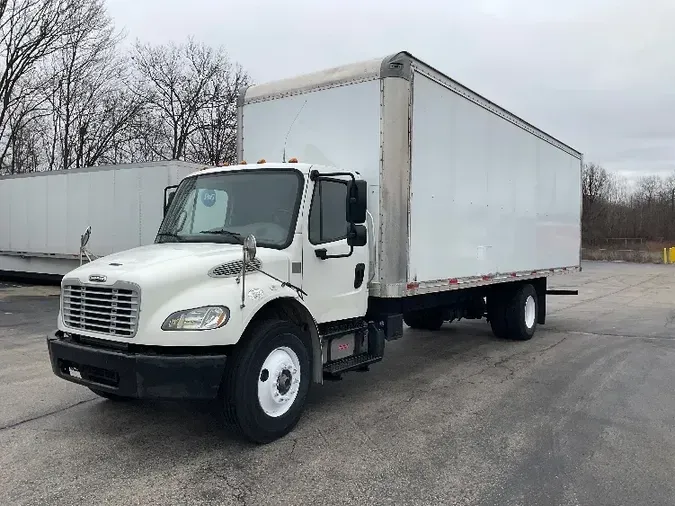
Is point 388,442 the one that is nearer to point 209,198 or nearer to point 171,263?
point 171,263

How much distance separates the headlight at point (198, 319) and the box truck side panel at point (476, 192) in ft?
8.62

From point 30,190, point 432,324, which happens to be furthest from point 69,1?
point 432,324

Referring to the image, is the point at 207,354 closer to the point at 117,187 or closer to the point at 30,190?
the point at 117,187

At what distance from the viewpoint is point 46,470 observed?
165 inches

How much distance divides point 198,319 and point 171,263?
547mm

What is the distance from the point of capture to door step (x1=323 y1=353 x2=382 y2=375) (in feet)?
18.5

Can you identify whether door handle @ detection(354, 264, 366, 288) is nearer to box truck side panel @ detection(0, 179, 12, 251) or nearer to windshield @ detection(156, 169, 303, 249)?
windshield @ detection(156, 169, 303, 249)

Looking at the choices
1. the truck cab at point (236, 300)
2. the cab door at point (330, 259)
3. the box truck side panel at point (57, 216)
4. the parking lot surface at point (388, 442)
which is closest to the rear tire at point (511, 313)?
the parking lot surface at point (388, 442)

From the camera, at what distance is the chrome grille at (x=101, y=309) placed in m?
4.33

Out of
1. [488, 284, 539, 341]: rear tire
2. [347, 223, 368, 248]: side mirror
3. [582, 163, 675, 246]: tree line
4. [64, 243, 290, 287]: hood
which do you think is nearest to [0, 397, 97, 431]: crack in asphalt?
[64, 243, 290, 287]: hood

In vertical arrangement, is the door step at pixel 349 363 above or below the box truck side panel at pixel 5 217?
below

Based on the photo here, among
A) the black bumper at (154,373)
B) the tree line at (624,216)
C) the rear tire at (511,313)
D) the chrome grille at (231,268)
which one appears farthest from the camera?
the tree line at (624,216)

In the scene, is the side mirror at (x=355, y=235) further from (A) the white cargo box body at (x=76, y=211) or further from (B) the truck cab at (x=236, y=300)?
(A) the white cargo box body at (x=76, y=211)

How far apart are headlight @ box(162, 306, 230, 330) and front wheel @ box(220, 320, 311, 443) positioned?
1.17ft
